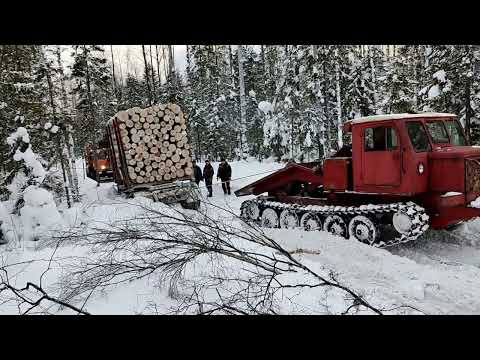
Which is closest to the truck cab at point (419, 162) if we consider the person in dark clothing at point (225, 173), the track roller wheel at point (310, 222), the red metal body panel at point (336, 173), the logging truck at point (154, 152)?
the red metal body panel at point (336, 173)

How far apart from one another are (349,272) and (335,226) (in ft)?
7.28

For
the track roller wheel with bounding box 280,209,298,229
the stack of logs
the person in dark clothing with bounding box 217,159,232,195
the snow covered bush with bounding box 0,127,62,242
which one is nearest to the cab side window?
the track roller wheel with bounding box 280,209,298,229

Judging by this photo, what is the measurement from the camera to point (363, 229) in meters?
7.66

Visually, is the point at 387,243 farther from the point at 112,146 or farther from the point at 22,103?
the point at 22,103

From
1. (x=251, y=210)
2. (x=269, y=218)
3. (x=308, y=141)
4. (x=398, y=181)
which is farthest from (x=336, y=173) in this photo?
(x=308, y=141)

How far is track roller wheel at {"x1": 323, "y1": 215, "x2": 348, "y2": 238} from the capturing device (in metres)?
8.08

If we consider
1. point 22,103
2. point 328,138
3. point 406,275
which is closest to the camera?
point 406,275

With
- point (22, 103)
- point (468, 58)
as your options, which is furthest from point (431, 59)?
point (22, 103)

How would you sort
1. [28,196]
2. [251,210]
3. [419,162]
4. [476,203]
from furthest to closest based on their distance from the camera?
[28,196]
[251,210]
[419,162]
[476,203]

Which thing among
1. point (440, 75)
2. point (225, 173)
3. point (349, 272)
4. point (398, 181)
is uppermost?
point (440, 75)

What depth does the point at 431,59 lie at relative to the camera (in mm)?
17812

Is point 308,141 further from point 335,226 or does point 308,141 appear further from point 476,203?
point 476,203

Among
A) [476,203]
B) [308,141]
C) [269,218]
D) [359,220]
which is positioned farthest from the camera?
[308,141]
